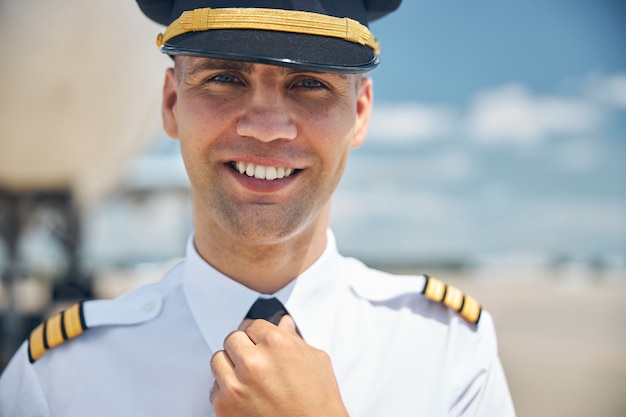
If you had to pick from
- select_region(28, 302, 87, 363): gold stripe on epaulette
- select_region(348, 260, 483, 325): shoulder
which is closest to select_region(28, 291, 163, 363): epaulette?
select_region(28, 302, 87, 363): gold stripe on epaulette

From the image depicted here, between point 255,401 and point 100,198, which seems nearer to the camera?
point 255,401

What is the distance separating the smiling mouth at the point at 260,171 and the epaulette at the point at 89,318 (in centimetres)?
50

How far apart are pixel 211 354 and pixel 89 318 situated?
0.34 metres

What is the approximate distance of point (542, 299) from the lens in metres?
17.5

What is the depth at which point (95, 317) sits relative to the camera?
65.5 inches

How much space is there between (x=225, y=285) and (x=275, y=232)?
0.24 m

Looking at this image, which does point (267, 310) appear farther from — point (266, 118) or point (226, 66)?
point (226, 66)

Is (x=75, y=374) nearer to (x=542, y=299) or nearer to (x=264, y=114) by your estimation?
(x=264, y=114)

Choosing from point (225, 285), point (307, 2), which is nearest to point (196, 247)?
point (225, 285)

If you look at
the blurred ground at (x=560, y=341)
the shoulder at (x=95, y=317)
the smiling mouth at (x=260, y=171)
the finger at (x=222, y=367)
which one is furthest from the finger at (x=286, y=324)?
the blurred ground at (x=560, y=341)

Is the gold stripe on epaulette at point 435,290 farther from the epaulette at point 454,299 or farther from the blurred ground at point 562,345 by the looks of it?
the blurred ground at point 562,345

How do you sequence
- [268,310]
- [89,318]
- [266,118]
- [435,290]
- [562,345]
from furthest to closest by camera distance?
1. [562,345]
2. [435,290]
3. [89,318]
4. [268,310]
5. [266,118]

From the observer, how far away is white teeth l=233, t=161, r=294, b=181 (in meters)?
1.42

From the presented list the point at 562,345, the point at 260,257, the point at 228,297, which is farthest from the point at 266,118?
the point at 562,345
